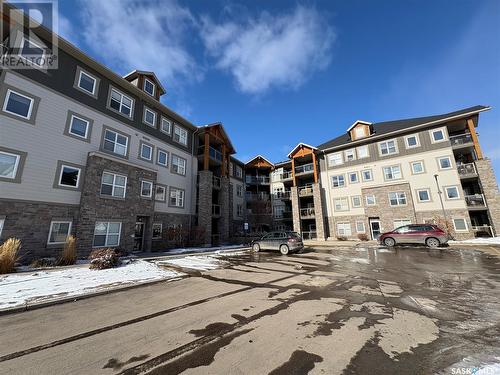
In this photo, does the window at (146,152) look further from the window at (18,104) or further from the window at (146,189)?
the window at (18,104)

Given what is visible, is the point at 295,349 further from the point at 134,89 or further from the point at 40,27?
the point at 134,89

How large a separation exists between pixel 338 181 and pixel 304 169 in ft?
18.0

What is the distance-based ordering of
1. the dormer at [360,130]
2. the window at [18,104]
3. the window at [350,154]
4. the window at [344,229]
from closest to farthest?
1. the window at [18,104]
2. the window at [344,229]
3. the dormer at [360,130]
4. the window at [350,154]

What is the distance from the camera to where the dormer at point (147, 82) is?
21234mm

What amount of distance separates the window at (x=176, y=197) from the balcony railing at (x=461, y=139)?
30.3 meters

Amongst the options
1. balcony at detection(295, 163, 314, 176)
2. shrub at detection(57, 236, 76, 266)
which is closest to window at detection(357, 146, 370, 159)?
balcony at detection(295, 163, 314, 176)

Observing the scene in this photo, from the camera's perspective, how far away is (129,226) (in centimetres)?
1694

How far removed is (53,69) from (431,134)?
1410 inches

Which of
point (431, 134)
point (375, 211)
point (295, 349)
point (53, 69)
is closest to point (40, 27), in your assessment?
point (53, 69)

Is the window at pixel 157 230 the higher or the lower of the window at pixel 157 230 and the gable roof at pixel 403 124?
the lower

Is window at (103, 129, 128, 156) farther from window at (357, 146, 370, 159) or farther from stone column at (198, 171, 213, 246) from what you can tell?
window at (357, 146, 370, 159)

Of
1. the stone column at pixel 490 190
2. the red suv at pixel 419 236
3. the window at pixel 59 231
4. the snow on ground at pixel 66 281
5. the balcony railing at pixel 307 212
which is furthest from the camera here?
the balcony railing at pixel 307 212

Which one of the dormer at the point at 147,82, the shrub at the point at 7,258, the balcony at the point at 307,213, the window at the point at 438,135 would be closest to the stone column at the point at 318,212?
the balcony at the point at 307,213

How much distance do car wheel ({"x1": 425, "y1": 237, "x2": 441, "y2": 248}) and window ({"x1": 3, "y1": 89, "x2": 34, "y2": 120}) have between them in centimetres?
2907
